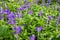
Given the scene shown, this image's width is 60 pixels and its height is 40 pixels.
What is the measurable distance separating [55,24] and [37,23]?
9.4 inches

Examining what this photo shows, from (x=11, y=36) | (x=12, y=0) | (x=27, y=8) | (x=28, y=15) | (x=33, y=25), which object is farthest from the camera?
(x=12, y=0)

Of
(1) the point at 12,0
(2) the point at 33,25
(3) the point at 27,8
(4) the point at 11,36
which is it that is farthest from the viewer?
A: (1) the point at 12,0

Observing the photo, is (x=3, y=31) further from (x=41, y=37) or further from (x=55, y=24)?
(x=55, y=24)

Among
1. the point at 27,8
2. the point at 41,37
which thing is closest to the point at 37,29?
the point at 41,37

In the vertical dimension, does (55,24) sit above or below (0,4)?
below

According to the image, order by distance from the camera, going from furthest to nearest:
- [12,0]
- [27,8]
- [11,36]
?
[12,0] → [27,8] → [11,36]

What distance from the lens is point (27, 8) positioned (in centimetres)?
271

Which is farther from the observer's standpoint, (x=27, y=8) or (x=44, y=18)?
(x=27, y=8)

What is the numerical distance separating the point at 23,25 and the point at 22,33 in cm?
19

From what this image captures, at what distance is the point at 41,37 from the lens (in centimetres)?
206

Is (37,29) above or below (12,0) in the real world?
below

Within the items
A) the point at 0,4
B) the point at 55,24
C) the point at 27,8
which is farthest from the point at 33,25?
the point at 0,4

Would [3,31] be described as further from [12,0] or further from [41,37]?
[12,0]

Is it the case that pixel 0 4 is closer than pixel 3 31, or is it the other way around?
pixel 3 31
